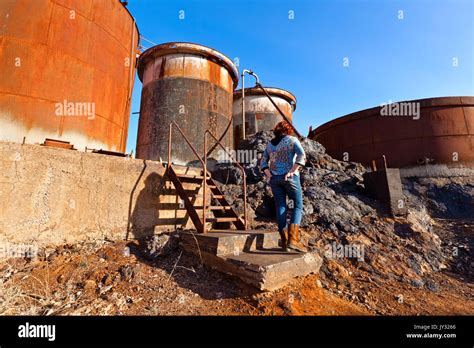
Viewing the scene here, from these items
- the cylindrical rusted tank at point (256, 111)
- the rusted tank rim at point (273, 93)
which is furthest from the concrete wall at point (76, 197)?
the rusted tank rim at point (273, 93)

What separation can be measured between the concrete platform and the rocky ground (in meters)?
0.12

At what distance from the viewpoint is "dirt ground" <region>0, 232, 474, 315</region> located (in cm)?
231

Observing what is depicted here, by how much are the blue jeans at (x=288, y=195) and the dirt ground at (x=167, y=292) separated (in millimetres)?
720

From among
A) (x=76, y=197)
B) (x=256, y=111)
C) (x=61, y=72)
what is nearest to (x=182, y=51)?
(x=256, y=111)

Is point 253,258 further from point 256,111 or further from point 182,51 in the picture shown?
point 256,111

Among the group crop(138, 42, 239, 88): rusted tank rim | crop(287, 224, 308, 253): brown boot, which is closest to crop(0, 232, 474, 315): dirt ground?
crop(287, 224, 308, 253): brown boot

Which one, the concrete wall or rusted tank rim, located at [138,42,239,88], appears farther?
rusted tank rim, located at [138,42,239,88]

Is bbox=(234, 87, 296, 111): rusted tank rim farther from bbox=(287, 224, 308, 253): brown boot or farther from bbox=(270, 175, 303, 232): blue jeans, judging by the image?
bbox=(287, 224, 308, 253): brown boot

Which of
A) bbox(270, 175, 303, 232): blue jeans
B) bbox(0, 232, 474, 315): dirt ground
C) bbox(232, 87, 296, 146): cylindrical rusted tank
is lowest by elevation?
bbox(0, 232, 474, 315): dirt ground

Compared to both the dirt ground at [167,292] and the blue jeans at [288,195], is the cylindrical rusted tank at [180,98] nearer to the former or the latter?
the dirt ground at [167,292]
